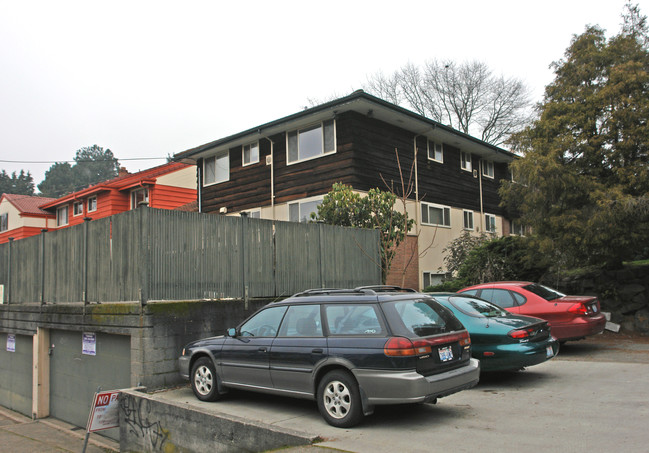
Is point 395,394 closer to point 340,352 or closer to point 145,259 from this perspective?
point 340,352

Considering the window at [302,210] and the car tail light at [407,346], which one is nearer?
the car tail light at [407,346]

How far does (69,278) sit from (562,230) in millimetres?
11930

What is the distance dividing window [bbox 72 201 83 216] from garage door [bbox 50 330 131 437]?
24.0 meters

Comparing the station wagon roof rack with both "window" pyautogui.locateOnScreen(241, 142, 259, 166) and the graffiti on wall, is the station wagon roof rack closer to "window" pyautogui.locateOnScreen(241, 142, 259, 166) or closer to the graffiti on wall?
the graffiti on wall

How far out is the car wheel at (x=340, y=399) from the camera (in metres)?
5.92

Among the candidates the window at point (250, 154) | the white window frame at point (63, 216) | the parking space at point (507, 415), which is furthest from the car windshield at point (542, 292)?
the white window frame at point (63, 216)

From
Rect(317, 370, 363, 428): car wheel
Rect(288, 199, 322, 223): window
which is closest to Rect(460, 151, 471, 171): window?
Rect(288, 199, 322, 223): window

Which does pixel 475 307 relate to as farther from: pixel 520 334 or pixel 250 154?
pixel 250 154

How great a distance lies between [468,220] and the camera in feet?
75.7

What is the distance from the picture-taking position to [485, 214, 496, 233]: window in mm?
24406

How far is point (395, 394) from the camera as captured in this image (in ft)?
18.8

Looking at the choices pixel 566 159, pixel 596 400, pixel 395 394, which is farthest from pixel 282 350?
pixel 566 159

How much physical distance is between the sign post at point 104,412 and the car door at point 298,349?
3240 millimetres

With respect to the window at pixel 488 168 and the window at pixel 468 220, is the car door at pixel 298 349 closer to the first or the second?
the window at pixel 468 220
